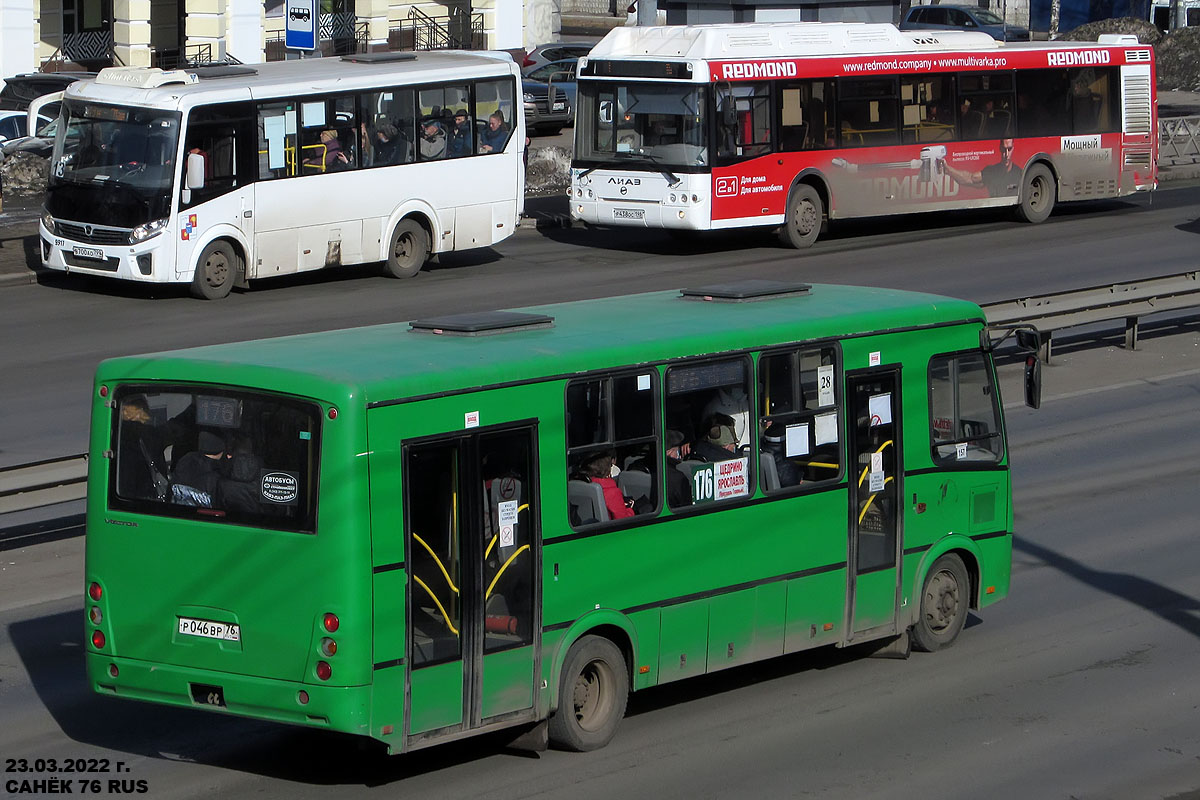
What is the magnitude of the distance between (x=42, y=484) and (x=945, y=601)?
6.02 m

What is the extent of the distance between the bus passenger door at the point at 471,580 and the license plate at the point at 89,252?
15.6 m

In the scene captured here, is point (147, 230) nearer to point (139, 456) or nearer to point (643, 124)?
point (643, 124)

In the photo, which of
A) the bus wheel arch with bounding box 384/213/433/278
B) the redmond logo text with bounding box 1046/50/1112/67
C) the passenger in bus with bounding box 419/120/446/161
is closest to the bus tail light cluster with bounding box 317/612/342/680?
the bus wheel arch with bounding box 384/213/433/278

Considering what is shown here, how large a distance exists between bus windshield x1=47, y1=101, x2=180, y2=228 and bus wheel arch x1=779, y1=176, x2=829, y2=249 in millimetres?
9793

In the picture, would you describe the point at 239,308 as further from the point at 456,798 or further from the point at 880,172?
the point at 456,798

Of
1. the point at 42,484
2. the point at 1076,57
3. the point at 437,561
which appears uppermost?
the point at 1076,57

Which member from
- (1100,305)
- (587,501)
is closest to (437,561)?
(587,501)

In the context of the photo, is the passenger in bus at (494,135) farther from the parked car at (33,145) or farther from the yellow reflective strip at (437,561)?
the yellow reflective strip at (437,561)

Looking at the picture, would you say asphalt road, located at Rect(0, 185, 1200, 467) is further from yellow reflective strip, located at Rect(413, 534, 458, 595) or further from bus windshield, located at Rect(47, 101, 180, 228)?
yellow reflective strip, located at Rect(413, 534, 458, 595)

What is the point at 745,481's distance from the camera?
9.91 meters

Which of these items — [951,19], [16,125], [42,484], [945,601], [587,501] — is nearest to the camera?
[587,501]

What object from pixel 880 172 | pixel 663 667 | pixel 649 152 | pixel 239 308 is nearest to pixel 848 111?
pixel 880 172

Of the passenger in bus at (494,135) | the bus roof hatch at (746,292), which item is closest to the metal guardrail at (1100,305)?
the bus roof hatch at (746,292)

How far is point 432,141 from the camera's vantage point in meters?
25.6
